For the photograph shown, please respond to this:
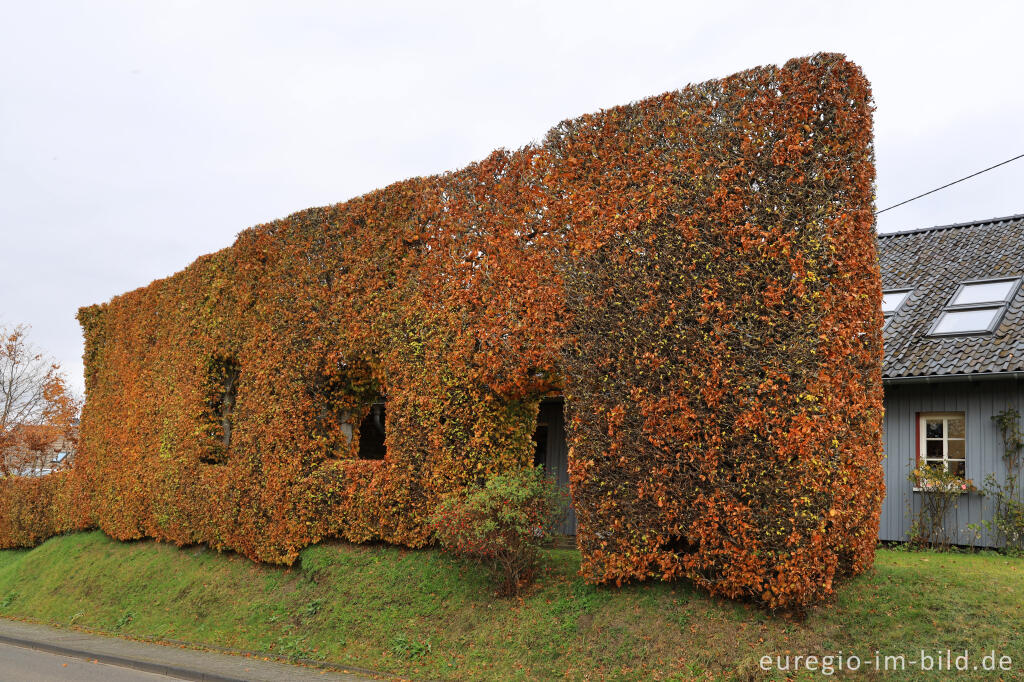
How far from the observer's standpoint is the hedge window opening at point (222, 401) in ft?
47.2

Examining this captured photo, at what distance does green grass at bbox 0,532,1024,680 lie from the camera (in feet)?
22.0

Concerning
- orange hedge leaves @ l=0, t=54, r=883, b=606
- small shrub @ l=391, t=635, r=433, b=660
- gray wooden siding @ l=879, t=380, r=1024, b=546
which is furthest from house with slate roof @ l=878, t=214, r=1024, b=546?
small shrub @ l=391, t=635, r=433, b=660

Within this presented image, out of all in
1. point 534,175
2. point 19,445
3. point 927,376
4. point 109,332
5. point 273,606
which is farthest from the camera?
point 19,445

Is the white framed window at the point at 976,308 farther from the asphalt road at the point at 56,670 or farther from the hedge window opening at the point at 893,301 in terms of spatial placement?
the asphalt road at the point at 56,670

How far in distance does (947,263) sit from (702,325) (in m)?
10.0

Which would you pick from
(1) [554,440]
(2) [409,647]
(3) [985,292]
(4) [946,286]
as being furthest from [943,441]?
(2) [409,647]

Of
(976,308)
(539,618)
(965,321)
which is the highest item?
(976,308)

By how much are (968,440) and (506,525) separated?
8.20 meters

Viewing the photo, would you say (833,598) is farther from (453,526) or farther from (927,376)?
(927,376)

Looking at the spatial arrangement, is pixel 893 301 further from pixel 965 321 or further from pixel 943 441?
pixel 943 441

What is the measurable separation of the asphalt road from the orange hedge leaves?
277 cm

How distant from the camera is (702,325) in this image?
25.1 ft

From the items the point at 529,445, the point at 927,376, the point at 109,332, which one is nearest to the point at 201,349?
the point at 109,332

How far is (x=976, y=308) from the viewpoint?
13.0 metres
